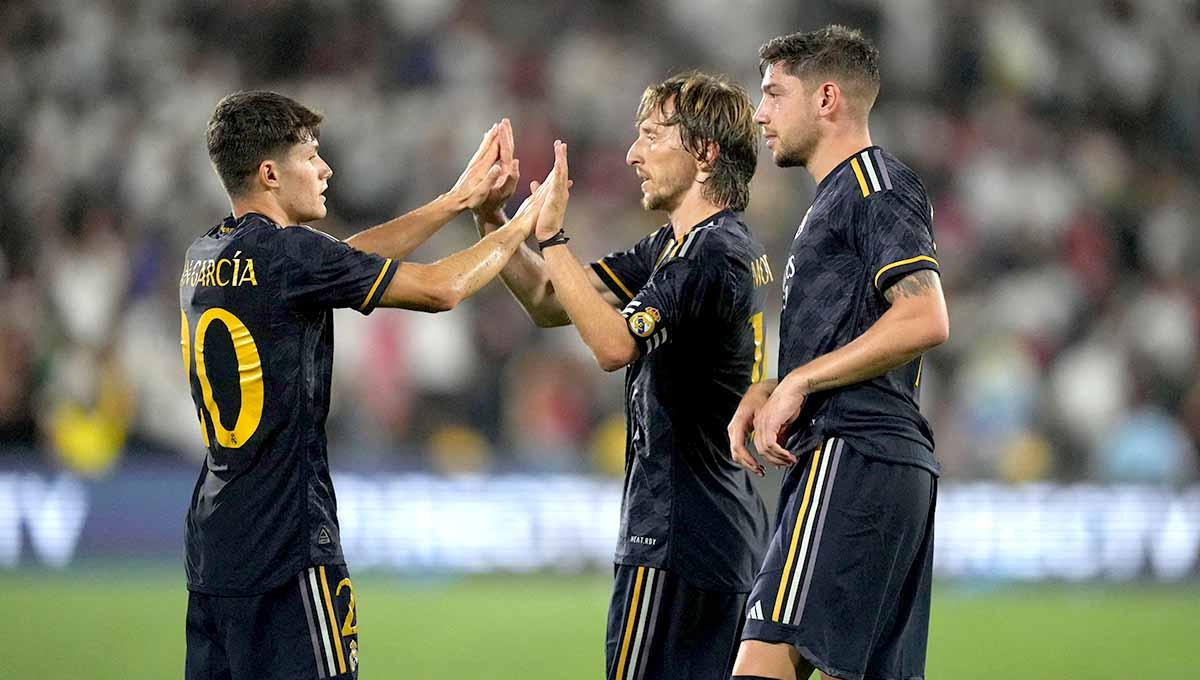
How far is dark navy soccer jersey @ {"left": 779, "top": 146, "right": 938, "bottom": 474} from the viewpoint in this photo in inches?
175

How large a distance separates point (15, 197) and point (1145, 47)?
11.6 metres

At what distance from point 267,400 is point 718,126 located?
5.73ft

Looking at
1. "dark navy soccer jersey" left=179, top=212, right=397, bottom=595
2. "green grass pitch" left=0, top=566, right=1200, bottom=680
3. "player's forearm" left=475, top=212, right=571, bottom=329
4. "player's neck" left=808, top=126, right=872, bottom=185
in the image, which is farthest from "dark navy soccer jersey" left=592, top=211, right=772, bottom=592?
"green grass pitch" left=0, top=566, right=1200, bottom=680

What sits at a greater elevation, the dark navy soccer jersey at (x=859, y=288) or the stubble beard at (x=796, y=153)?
the stubble beard at (x=796, y=153)

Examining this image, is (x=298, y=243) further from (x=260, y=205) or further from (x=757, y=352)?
(x=757, y=352)

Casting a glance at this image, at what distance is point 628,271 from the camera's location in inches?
217

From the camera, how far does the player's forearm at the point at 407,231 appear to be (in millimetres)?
5352

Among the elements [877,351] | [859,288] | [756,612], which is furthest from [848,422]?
[756,612]

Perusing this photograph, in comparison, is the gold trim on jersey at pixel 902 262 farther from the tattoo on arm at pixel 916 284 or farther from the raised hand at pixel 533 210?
the raised hand at pixel 533 210

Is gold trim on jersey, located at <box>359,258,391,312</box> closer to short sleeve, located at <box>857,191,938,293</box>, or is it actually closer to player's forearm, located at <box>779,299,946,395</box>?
player's forearm, located at <box>779,299,946,395</box>

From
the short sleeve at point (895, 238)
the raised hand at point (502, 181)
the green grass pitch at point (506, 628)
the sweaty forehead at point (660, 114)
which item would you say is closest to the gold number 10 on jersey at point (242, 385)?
the raised hand at point (502, 181)

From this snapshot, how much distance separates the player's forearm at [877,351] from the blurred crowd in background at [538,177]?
703 cm

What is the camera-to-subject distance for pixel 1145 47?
54.2 feet

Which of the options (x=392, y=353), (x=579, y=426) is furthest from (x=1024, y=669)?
(x=392, y=353)
